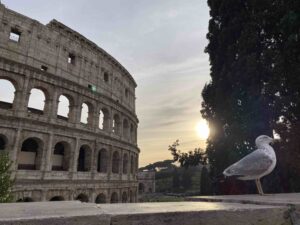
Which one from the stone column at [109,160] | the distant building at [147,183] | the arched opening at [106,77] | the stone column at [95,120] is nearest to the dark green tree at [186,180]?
the distant building at [147,183]

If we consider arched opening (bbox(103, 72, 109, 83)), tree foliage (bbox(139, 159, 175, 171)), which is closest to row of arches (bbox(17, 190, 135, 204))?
arched opening (bbox(103, 72, 109, 83))

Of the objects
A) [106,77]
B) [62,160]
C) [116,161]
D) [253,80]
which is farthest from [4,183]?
[106,77]

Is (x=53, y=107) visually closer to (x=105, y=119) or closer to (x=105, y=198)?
(x=105, y=119)

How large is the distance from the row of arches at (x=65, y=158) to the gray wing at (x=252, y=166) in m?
16.9

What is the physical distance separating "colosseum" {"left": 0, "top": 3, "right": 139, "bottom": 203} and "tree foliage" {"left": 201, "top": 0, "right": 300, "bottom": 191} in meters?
9.68

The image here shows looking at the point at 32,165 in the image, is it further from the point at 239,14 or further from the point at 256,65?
the point at 239,14

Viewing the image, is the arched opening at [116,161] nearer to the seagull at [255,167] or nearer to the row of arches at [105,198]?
the row of arches at [105,198]

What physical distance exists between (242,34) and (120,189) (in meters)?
17.8

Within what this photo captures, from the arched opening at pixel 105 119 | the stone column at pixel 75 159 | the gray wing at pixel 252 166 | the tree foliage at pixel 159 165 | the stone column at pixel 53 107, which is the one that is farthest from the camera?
the tree foliage at pixel 159 165

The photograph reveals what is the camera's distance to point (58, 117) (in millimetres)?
22000

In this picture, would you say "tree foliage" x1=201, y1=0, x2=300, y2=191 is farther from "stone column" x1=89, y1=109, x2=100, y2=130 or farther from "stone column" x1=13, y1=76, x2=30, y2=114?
"stone column" x1=13, y1=76, x2=30, y2=114

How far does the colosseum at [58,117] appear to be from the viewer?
18.0 meters

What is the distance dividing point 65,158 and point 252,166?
62.5 ft

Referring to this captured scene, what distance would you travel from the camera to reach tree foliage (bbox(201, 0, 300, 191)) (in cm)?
1421
